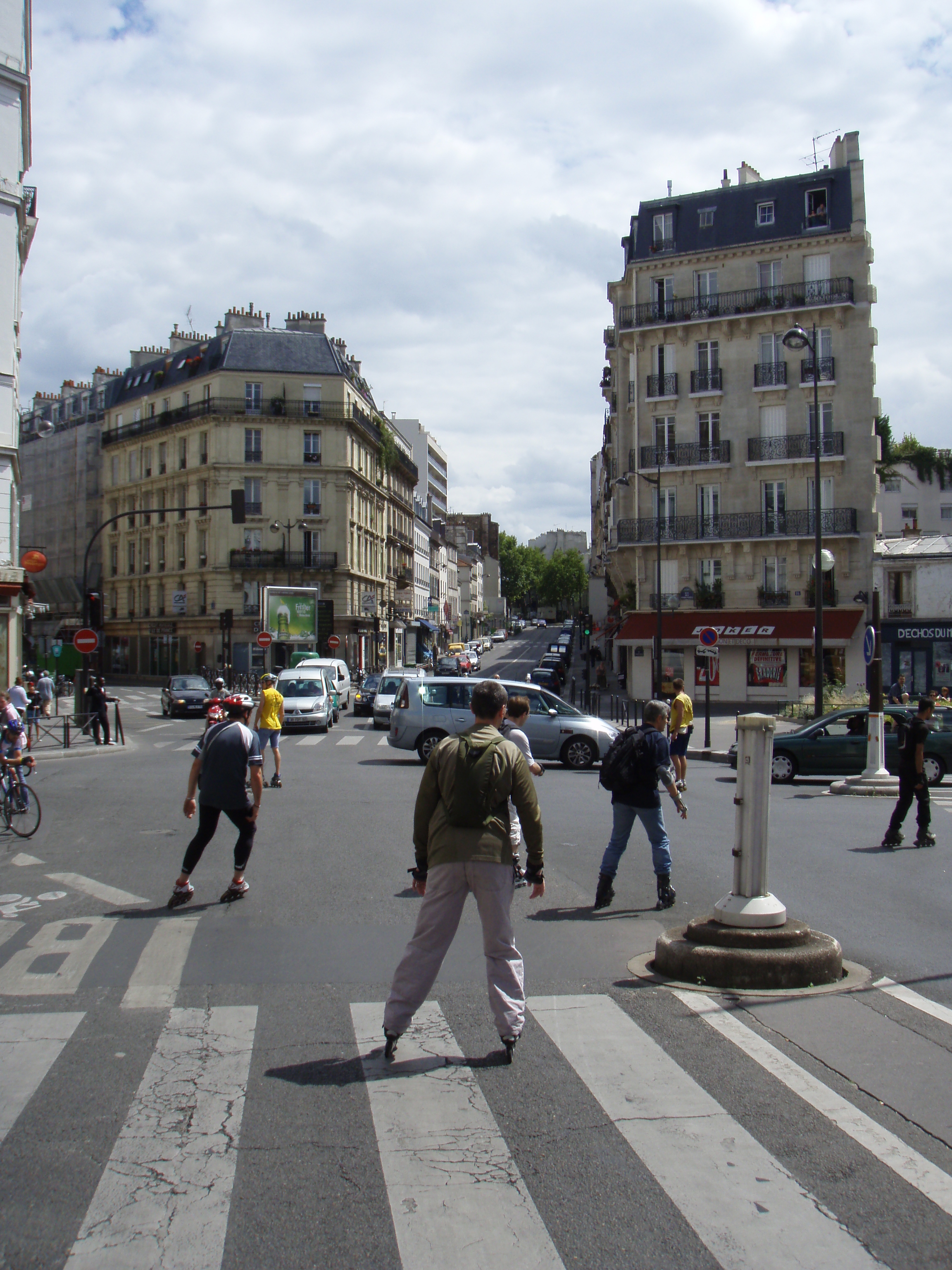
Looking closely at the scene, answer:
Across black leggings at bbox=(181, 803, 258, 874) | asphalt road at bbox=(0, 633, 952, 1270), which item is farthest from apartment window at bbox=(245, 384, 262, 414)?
black leggings at bbox=(181, 803, 258, 874)

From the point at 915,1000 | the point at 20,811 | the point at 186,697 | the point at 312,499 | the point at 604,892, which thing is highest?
the point at 312,499

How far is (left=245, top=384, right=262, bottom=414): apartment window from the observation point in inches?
2291

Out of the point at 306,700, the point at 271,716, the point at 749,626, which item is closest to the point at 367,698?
the point at 306,700

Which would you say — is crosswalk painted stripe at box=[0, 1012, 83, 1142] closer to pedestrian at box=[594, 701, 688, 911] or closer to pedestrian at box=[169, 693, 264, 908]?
pedestrian at box=[169, 693, 264, 908]

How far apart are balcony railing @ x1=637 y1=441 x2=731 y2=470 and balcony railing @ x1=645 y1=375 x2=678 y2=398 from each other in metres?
2.11

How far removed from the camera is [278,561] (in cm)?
5766

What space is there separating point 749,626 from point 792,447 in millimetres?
7035

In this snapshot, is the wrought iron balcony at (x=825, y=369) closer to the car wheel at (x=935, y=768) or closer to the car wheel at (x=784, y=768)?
the car wheel at (x=784, y=768)

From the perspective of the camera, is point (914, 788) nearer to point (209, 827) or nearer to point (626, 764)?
point (626, 764)

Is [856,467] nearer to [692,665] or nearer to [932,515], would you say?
[692,665]

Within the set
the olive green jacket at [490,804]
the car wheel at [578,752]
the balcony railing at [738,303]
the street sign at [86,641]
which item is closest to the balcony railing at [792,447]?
the balcony railing at [738,303]

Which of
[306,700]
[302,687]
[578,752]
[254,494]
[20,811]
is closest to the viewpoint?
[20,811]

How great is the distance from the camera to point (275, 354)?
194 feet

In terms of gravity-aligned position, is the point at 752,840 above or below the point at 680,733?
above
